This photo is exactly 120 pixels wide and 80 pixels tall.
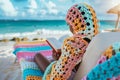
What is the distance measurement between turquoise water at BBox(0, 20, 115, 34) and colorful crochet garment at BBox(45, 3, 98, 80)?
21.6 feet

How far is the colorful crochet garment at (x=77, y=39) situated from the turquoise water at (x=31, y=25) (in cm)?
660

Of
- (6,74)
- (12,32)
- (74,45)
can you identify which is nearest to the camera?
(74,45)

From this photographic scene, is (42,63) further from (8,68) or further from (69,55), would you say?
(8,68)

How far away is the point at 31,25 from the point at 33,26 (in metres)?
0.08

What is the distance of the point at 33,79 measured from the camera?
1.44 metres

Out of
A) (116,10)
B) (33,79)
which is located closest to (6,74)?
(33,79)

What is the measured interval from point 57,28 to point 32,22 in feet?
3.04

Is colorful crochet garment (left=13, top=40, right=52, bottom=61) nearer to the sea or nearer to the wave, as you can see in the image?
the wave

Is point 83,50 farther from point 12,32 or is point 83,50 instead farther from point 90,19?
point 12,32

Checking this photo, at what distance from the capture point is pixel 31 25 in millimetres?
8125

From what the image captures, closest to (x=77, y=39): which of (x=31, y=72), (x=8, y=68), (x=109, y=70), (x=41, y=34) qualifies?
(x=109, y=70)

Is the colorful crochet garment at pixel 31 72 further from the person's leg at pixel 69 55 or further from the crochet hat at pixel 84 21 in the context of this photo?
the crochet hat at pixel 84 21

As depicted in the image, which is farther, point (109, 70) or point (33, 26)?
point (33, 26)

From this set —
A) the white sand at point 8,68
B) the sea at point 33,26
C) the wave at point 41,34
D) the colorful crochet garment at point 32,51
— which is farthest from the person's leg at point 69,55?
the sea at point 33,26
